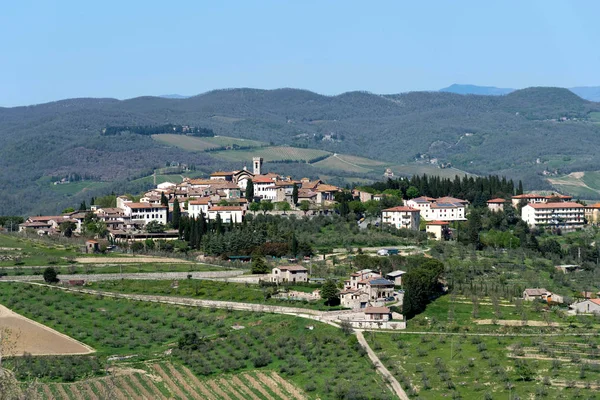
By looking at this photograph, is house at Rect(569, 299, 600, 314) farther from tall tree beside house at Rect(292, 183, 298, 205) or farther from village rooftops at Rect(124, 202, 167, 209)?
village rooftops at Rect(124, 202, 167, 209)

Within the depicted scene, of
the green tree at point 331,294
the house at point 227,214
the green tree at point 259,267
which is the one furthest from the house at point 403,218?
the green tree at point 331,294

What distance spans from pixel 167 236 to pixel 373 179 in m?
83.9

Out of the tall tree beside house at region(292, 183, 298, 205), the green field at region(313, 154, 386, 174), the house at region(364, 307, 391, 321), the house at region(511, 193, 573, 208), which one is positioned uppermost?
the green field at region(313, 154, 386, 174)

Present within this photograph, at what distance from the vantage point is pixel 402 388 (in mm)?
49688

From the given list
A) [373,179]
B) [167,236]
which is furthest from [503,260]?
[373,179]

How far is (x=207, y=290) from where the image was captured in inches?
2653

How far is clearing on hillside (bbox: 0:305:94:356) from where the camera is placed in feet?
186

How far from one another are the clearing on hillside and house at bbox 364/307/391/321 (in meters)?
13.4

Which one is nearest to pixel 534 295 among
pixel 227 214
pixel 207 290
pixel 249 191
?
pixel 207 290

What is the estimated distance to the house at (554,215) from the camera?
92312mm

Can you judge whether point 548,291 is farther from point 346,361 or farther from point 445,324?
point 346,361

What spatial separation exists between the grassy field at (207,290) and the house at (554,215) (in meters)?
31.5

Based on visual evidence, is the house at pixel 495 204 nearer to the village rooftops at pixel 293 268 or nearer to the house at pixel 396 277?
the house at pixel 396 277

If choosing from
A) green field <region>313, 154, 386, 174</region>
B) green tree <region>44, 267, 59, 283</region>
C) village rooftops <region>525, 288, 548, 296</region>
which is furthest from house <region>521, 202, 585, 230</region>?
green field <region>313, 154, 386, 174</region>
